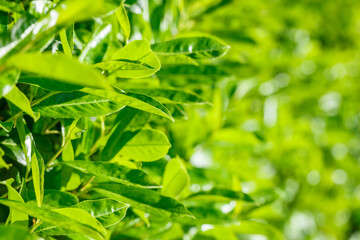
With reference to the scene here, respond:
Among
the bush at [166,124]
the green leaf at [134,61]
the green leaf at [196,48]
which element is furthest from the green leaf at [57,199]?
the green leaf at [196,48]

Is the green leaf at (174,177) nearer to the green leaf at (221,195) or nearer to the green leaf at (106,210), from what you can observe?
the green leaf at (221,195)

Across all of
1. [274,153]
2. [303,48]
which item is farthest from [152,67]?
[303,48]

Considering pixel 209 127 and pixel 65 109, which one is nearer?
pixel 65 109

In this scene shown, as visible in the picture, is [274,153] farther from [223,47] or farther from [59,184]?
[59,184]

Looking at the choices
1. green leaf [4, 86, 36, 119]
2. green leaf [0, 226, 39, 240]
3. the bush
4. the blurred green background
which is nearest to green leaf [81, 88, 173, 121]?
the bush

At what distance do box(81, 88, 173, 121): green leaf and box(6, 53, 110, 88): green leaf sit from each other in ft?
0.58

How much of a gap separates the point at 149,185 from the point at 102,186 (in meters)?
0.13

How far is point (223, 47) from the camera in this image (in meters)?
0.80

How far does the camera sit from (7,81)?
1.65 ft

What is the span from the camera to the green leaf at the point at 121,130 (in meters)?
0.80

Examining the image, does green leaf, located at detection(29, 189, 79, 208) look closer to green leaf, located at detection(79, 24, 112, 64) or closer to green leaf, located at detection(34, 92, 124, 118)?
green leaf, located at detection(34, 92, 124, 118)

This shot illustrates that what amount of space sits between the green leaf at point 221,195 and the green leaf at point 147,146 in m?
0.19

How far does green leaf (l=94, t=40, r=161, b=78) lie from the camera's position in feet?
2.08

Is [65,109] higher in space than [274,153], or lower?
higher
